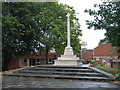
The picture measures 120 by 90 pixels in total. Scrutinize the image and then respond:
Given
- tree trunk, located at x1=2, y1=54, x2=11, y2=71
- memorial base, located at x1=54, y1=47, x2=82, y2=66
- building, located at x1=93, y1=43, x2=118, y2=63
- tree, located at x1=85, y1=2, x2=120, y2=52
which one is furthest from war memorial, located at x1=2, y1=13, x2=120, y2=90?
building, located at x1=93, y1=43, x2=118, y2=63

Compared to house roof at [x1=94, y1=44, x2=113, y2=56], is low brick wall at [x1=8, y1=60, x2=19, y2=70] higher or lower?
lower

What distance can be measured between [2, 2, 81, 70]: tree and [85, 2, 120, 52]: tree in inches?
409

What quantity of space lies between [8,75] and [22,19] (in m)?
10.1

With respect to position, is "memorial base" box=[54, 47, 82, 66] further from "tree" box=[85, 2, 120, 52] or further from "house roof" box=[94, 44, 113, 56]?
"house roof" box=[94, 44, 113, 56]

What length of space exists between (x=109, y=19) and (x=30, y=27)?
12775 mm

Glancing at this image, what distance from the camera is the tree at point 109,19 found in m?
9.61

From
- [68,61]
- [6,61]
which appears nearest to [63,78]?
[68,61]

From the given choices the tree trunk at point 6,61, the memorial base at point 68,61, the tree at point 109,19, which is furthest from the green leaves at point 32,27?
the tree at point 109,19

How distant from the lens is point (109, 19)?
994 centimetres

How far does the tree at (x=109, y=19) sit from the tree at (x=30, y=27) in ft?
34.1

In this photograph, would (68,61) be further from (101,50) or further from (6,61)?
(101,50)

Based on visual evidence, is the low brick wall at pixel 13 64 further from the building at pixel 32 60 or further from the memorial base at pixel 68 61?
the memorial base at pixel 68 61

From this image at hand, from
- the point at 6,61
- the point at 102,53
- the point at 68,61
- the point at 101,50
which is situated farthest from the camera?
the point at 101,50

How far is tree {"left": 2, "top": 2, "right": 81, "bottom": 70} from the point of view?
1839 centimetres
